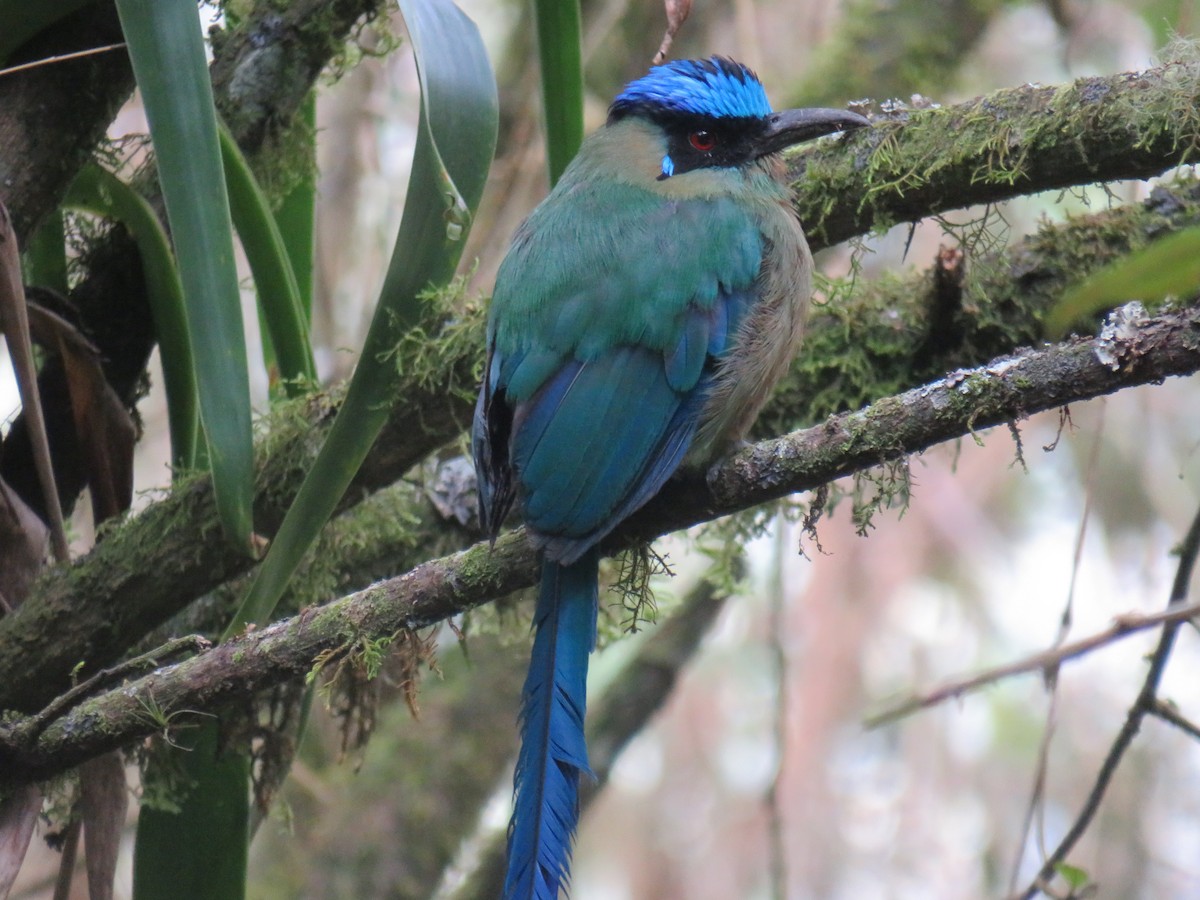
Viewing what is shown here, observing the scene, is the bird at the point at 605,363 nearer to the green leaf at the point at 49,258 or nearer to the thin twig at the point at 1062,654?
the thin twig at the point at 1062,654

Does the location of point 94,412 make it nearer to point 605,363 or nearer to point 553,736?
point 605,363

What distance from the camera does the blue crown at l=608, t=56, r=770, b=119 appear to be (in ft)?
8.86

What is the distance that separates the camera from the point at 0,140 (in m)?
2.28

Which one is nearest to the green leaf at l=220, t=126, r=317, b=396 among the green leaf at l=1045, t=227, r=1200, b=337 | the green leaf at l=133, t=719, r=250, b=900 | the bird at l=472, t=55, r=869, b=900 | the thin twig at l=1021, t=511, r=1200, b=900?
the bird at l=472, t=55, r=869, b=900

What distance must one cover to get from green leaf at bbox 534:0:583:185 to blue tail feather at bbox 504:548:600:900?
3.06ft

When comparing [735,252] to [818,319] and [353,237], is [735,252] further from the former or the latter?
[353,237]

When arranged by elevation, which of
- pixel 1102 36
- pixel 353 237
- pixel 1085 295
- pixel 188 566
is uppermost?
pixel 1102 36

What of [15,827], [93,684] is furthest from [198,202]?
[15,827]

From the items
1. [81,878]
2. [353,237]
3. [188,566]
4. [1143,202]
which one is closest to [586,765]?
[188,566]

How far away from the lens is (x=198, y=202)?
78.7 inches

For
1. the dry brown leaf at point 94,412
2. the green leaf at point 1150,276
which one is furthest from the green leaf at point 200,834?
the green leaf at point 1150,276

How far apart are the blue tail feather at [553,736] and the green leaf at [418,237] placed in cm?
40

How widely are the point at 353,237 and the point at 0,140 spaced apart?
299 cm

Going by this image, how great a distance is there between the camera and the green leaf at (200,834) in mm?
2295
